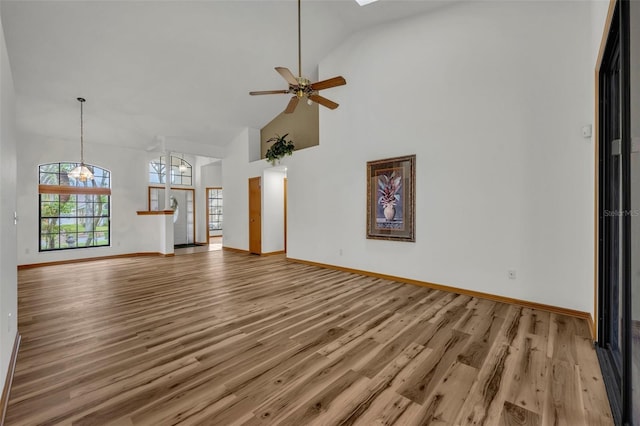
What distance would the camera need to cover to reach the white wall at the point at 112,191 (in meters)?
Answer: 6.22

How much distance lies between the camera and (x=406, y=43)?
177 inches

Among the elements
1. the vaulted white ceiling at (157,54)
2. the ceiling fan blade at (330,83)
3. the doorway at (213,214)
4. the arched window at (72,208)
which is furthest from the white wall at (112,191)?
the ceiling fan blade at (330,83)

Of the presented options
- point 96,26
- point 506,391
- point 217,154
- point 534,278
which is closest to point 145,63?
point 96,26

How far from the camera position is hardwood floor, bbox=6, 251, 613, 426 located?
1.67 meters

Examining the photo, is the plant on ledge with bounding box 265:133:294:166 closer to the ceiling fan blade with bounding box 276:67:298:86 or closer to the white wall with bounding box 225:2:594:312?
the white wall with bounding box 225:2:594:312

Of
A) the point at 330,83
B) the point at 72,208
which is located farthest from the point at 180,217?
the point at 330,83

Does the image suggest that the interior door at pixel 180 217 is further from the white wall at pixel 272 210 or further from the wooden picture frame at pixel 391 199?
the wooden picture frame at pixel 391 199

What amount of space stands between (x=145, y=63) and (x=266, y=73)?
216 centimetres

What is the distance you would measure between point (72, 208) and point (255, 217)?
445 centimetres

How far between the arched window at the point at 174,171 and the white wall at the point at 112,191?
723mm

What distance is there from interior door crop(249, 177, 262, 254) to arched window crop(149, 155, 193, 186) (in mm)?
2950

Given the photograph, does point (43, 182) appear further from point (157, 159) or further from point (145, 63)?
point (145, 63)

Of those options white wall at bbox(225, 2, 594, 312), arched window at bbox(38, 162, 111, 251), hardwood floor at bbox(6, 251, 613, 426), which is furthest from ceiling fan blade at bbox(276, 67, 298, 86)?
arched window at bbox(38, 162, 111, 251)

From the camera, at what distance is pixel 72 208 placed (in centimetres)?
696
